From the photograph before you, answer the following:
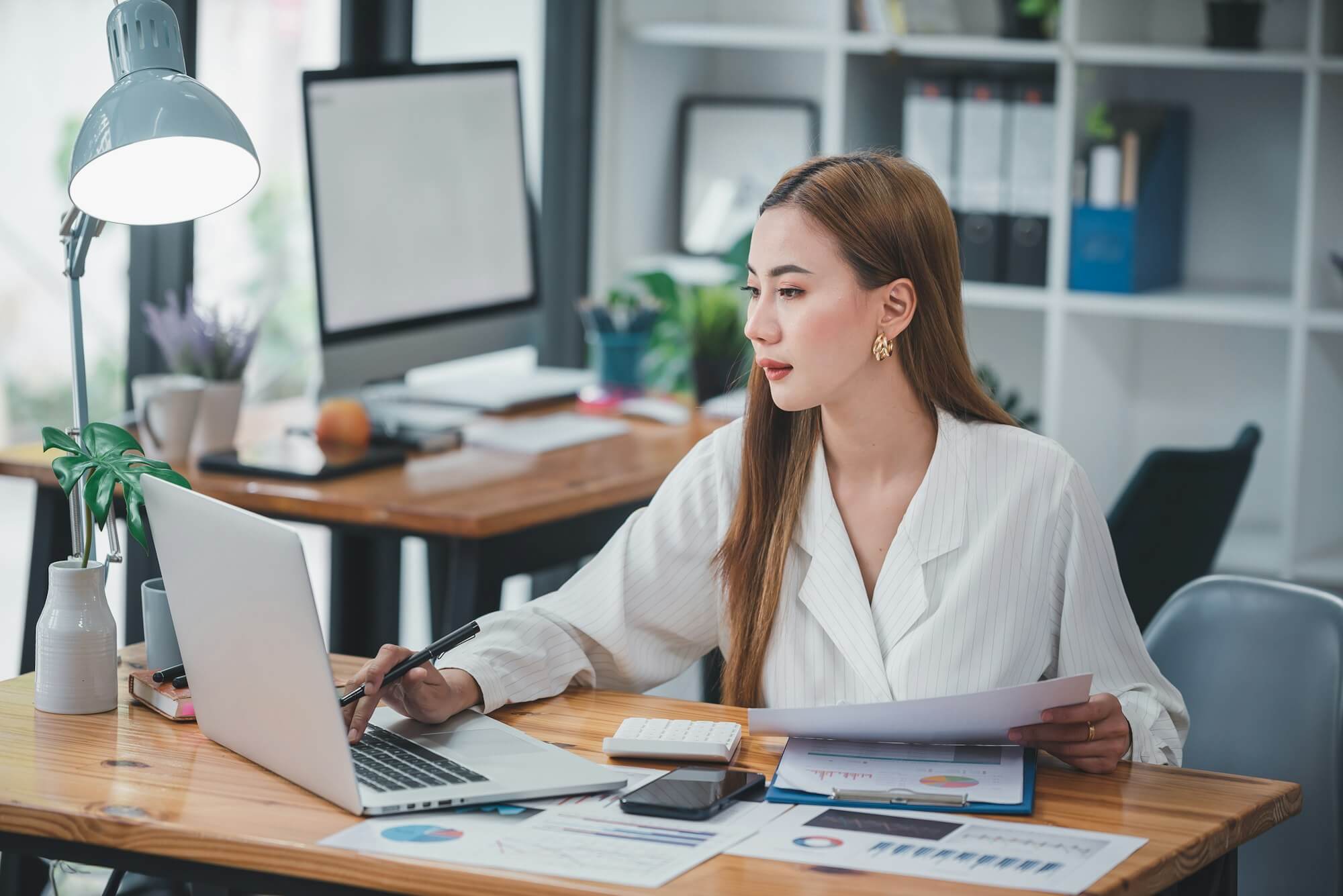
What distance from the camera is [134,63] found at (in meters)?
1.62

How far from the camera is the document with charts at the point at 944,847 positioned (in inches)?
48.8

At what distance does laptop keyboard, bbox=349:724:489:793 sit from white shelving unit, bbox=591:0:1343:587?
231 cm

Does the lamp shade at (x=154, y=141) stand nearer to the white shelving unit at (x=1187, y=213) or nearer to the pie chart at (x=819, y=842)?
the pie chart at (x=819, y=842)

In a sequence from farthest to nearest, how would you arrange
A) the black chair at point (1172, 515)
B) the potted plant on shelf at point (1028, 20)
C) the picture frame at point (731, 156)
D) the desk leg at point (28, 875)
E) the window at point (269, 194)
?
the picture frame at point (731, 156) → the potted plant on shelf at point (1028, 20) → the window at point (269, 194) → the black chair at point (1172, 515) → the desk leg at point (28, 875)

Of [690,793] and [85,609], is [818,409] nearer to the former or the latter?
[690,793]

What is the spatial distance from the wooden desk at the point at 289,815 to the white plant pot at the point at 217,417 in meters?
1.08

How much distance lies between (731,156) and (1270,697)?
8.06 ft

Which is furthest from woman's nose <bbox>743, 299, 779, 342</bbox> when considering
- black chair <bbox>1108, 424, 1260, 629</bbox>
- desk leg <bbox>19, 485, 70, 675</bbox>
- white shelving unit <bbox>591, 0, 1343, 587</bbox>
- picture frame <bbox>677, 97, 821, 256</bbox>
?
picture frame <bbox>677, 97, 821, 256</bbox>

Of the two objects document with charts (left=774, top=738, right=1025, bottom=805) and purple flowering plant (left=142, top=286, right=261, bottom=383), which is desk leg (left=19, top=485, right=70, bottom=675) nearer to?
purple flowering plant (left=142, top=286, right=261, bottom=383)

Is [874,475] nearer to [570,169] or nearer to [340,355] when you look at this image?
[340,355]

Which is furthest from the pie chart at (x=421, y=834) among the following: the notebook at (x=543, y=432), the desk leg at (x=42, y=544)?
the notebook at (x=543, y=432)

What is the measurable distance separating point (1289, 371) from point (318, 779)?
252cm

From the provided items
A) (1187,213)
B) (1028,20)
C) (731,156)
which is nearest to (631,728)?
(1028,20)

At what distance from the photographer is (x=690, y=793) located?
4.58 feet
